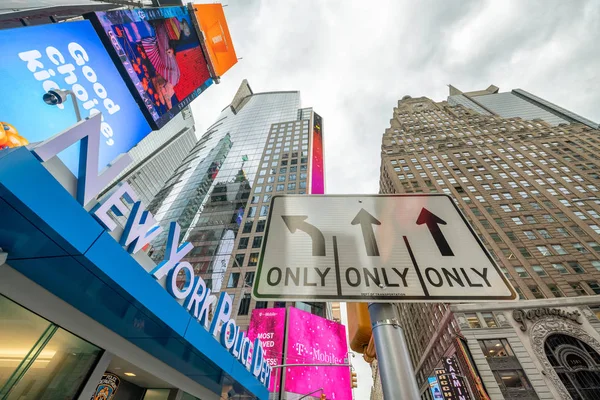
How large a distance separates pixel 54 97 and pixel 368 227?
59.2ft

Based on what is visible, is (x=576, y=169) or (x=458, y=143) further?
(x=458, y=143)

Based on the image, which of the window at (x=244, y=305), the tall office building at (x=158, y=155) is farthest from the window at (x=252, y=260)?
the tall office building at (x=158, y=155)

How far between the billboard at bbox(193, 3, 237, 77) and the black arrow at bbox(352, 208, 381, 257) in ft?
127

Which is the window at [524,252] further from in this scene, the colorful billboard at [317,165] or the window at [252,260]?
the window at [252,260]

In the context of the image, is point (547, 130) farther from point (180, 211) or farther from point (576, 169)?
point (180, 211)

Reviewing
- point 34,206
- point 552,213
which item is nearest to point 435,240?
point 34,206

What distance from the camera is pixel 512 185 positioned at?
48.0m

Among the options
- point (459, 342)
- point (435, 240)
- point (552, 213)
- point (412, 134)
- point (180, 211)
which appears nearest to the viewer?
point (435, 240)

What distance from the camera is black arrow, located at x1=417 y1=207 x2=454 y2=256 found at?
1892 millimetres

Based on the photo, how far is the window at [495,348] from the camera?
26891 millimetres

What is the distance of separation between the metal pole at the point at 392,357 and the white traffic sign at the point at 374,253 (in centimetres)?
10

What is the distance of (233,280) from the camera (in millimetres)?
41625

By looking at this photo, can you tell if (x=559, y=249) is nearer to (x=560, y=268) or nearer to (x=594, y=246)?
(x=560, y=268)

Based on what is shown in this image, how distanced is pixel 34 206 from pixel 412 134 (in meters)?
81.4
